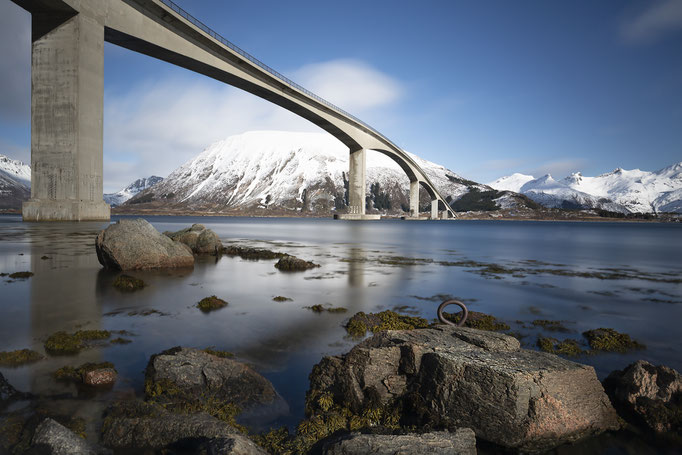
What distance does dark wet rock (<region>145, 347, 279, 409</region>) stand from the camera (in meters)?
4.24

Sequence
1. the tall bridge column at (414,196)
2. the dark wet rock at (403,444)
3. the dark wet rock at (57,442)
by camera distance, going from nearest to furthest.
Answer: the dark wet rock at (57,442) < the dark wet rock at (403,444) < the tall bridge column at (414,196)

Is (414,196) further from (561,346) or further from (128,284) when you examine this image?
(561,346)

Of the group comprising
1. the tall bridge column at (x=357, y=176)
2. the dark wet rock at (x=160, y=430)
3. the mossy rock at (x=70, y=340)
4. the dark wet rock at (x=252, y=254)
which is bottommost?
the dark wet rock at (x=252, y=254)

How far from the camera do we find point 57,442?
117 inches

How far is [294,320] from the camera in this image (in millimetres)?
7820

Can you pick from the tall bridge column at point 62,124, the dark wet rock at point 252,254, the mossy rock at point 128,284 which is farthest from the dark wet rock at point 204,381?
the tall bridge column at point 62,124

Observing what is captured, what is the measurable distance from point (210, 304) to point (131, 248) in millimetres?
6036

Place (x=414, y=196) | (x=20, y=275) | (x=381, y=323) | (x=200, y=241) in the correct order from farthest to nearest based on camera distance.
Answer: (x=414, y=196) → (x=200, y=241) → (x=20, y=275) → (x=381, y=323)

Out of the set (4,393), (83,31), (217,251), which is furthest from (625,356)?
(83,31)

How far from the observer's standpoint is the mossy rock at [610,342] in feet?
21.6

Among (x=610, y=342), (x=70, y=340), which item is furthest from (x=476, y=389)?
(x=70, y=340)

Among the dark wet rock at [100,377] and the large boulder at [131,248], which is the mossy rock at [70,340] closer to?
the dark wet rock at [100,377]

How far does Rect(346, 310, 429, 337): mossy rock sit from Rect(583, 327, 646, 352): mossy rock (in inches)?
118

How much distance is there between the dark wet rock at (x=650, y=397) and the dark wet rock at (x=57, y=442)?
5553 mm
